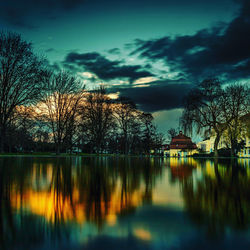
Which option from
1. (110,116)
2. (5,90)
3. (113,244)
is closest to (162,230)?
(113,244)

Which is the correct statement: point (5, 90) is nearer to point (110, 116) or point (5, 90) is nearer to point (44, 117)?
point (44, 117)

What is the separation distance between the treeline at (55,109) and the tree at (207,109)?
62.8 feet

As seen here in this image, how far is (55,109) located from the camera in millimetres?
45938

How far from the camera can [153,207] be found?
528cm

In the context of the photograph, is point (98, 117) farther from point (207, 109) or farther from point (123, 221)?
point (123, 221)

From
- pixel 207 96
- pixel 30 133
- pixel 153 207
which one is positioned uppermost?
pixel 207 96

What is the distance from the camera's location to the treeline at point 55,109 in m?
34.1

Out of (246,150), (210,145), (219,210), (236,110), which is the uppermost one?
(236,110)

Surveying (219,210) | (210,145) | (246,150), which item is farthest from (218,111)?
(210,145)

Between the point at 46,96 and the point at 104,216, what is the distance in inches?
1673

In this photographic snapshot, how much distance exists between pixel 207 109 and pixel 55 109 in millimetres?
25299

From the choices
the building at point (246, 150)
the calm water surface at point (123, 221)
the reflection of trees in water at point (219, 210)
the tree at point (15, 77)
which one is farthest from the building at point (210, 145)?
the calm water surface at point (123, 221)

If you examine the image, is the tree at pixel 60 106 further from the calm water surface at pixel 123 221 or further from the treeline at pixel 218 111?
the calm water surface at pixel 123 221

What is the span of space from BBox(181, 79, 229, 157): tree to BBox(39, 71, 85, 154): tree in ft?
62.7
